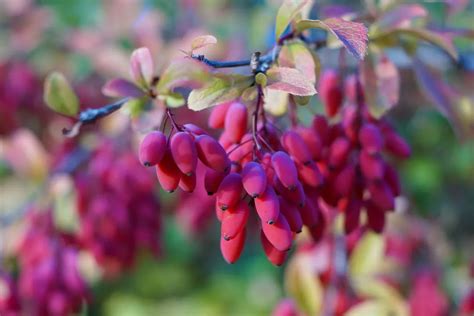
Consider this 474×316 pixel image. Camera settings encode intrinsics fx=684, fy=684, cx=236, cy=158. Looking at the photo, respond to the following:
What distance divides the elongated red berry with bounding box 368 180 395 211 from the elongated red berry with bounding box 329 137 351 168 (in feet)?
0.15

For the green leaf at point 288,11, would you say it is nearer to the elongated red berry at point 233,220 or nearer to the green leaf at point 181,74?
the green leaf at point 181,74

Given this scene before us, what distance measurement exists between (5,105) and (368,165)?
132 cm

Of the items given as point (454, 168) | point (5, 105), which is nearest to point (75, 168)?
point (5, 105)

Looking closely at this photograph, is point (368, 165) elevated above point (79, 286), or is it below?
above

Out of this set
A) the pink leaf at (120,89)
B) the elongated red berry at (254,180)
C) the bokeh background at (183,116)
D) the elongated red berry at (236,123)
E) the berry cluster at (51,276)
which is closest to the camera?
the elongated red berry at (254,180)

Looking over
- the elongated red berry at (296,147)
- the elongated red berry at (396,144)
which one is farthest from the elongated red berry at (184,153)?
the elongated red berry at (396,144)

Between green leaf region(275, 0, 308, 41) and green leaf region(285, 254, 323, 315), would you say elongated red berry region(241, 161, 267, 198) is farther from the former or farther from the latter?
green leaf region(285, 254, 323, 315)

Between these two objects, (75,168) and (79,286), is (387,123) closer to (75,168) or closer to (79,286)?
(79,286)

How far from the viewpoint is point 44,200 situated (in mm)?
1388

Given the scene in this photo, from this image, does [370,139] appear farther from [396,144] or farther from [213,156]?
[213,156]

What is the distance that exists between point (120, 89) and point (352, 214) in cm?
33

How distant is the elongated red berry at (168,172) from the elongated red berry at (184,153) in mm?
15

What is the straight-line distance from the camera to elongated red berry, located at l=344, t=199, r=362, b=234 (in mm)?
834

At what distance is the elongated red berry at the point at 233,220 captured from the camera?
0.67 m
